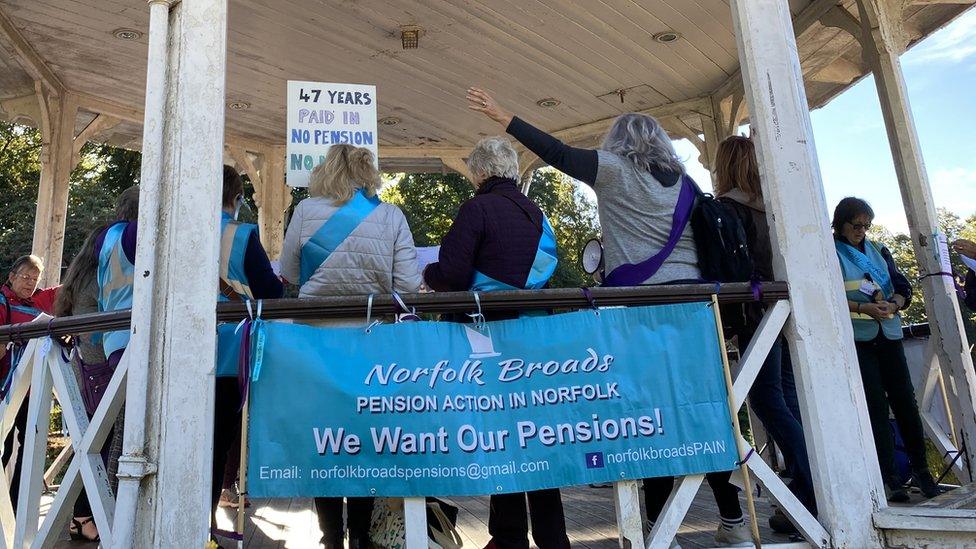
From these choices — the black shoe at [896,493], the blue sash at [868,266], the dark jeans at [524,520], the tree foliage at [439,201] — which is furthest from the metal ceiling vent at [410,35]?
the tree foliage at [439,201]

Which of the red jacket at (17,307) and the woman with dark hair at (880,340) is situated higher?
the red jacket at (17,307)

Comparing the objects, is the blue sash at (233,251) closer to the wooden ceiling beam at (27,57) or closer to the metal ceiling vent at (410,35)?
the metal ceiling vent at (410,35)

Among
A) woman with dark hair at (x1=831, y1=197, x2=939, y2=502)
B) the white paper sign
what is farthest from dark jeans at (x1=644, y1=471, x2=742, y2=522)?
the white paper sign

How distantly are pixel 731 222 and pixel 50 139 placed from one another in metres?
6.97

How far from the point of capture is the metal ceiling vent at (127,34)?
6148 millimetres

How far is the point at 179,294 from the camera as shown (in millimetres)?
2674

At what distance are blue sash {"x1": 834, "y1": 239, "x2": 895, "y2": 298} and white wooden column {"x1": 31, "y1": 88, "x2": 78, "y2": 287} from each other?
22.8 feet

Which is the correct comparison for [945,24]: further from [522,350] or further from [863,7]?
[522,350]

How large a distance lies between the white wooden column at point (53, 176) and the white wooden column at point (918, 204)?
7.59m

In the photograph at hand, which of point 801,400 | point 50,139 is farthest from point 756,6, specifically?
point 50,139

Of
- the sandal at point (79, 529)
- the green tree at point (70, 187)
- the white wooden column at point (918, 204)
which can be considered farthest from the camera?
the green tree at point (70, 187)

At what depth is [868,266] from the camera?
4270mm

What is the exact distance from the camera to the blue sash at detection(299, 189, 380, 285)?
3113 millimetres

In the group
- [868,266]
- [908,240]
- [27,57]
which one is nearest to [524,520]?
[868,266]
